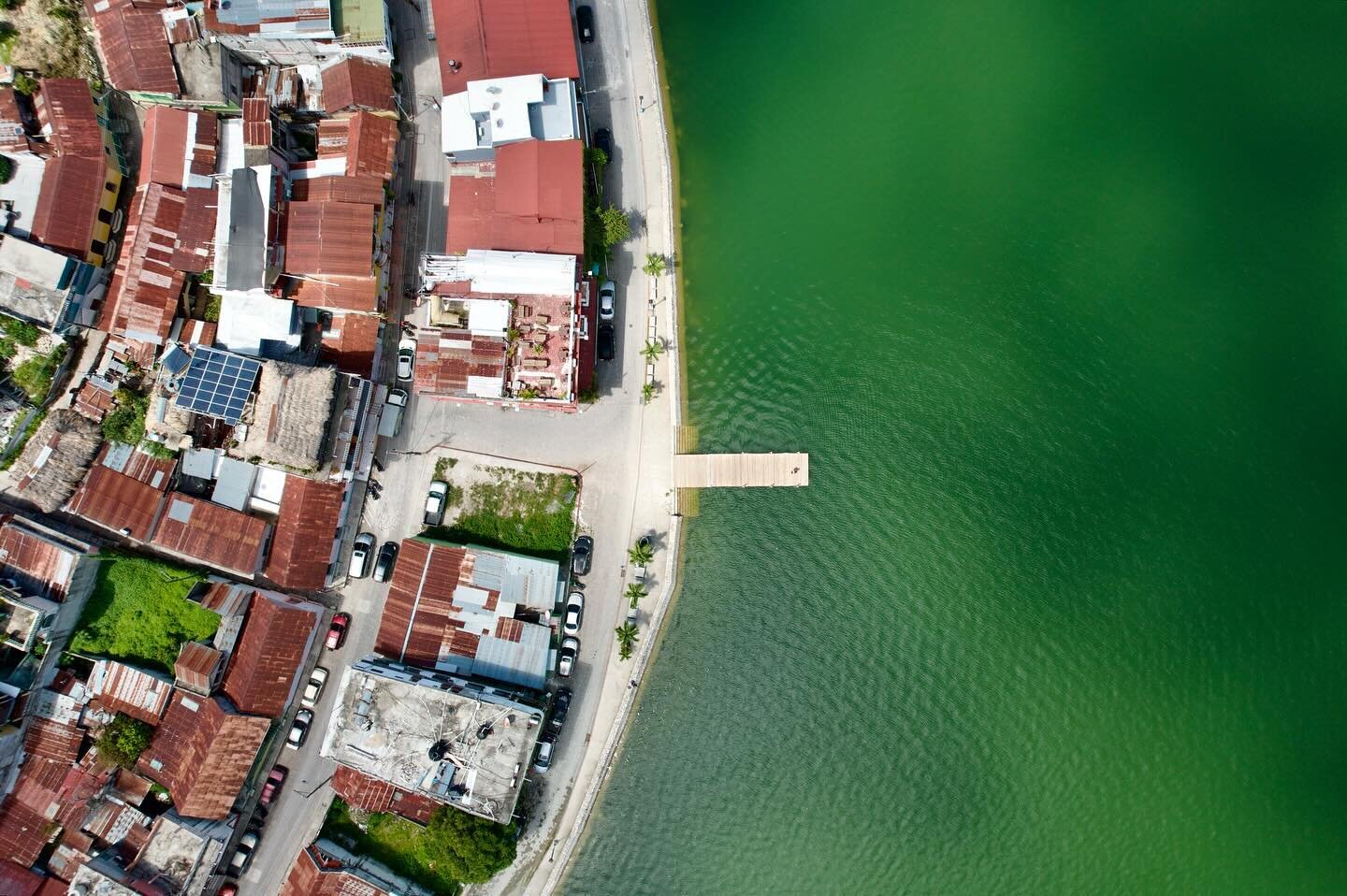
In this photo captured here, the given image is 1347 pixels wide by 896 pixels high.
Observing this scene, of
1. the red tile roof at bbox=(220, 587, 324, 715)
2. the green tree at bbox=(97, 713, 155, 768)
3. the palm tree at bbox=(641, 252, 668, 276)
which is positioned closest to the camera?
the green tree at bbox=(97, 713, 155, 768)

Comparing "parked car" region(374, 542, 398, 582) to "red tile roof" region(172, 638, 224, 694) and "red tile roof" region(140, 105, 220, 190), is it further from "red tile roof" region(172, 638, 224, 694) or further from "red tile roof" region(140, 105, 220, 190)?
"red tile roof" region(140, 105, 220, 190)

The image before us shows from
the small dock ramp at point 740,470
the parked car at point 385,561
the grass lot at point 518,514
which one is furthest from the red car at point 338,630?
the small dock ramp at point 740,470

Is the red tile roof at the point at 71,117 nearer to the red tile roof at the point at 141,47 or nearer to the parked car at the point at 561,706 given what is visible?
the red tile roof at the point at 141,47

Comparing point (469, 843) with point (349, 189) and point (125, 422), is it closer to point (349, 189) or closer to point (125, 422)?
point (125, 422)

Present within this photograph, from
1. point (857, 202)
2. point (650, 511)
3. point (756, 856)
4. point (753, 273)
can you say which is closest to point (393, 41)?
point (753, 273)

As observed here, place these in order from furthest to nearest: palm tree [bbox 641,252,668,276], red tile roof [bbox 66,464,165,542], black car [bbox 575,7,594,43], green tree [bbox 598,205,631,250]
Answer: black car [bbox 575,7,594,43]
palm tree [bbox 641,252,668,276]
green tree [bbox 598,205,631,250]
red tile roof [bbox 66,464,165,542]

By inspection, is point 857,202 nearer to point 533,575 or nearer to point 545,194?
point 545,194

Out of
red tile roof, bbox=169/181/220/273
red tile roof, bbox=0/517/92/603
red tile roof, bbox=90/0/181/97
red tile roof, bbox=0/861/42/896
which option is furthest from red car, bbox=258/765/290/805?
red tile roof, bbox=90/0/181/97

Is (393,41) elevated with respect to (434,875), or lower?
elevated
